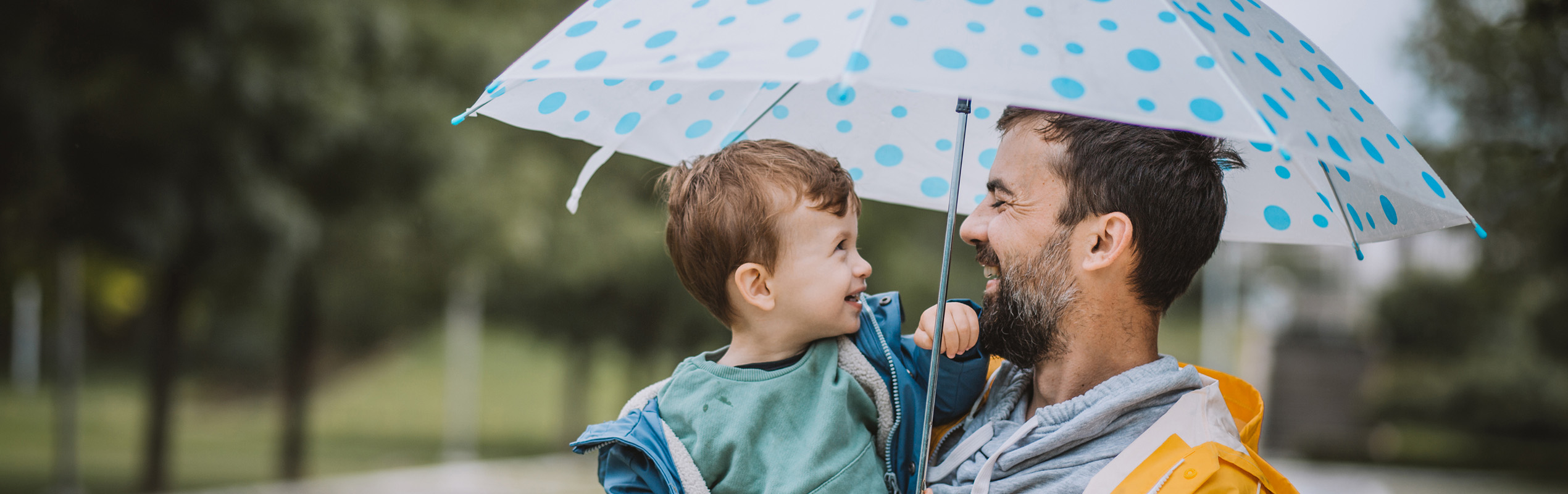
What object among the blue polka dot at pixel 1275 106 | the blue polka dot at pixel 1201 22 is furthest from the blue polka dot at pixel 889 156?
the blue polka dot at pixel 1275 106

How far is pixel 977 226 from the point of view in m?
2.47

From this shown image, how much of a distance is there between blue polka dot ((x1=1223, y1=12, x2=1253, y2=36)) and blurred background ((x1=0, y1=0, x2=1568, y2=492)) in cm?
164

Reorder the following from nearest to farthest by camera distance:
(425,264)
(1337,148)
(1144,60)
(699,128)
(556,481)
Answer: (1144,60), (1337,148), (699,128), (425,264), (556,481)

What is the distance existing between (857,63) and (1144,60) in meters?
0.46

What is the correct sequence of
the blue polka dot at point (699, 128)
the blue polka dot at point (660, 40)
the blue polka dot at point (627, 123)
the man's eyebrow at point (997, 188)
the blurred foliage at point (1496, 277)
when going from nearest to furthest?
the blue polka dot at point (660, 40) < the man's eyebrow at point (997, 188) < the blue polka dot at point (627, 123) < the blue polka dot at point (699, 128) < the blurred foliage at point (1496, 277)

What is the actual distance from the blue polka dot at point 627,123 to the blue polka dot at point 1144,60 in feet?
4.36

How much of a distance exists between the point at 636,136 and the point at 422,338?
32.6 meters

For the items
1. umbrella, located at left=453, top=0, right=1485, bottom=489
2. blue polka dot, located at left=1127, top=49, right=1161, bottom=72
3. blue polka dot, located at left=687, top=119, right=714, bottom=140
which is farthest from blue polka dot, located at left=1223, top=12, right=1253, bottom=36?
blue polka dot, located at left=687, top=119, right=714, bottom=140

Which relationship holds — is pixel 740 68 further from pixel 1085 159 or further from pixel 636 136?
pixel 636 136

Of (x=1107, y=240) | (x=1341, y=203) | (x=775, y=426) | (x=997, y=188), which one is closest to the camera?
(x=1341, y=203)

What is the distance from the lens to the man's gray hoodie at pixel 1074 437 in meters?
2.20

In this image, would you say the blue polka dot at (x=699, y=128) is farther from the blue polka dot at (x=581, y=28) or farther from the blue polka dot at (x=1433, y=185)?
the blue polka dot at (x=1433, y=185)

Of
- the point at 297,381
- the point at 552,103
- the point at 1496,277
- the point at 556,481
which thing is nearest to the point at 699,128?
the point at 552,103

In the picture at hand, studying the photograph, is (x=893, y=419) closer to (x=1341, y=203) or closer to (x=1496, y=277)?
(x=1341, y=203)
